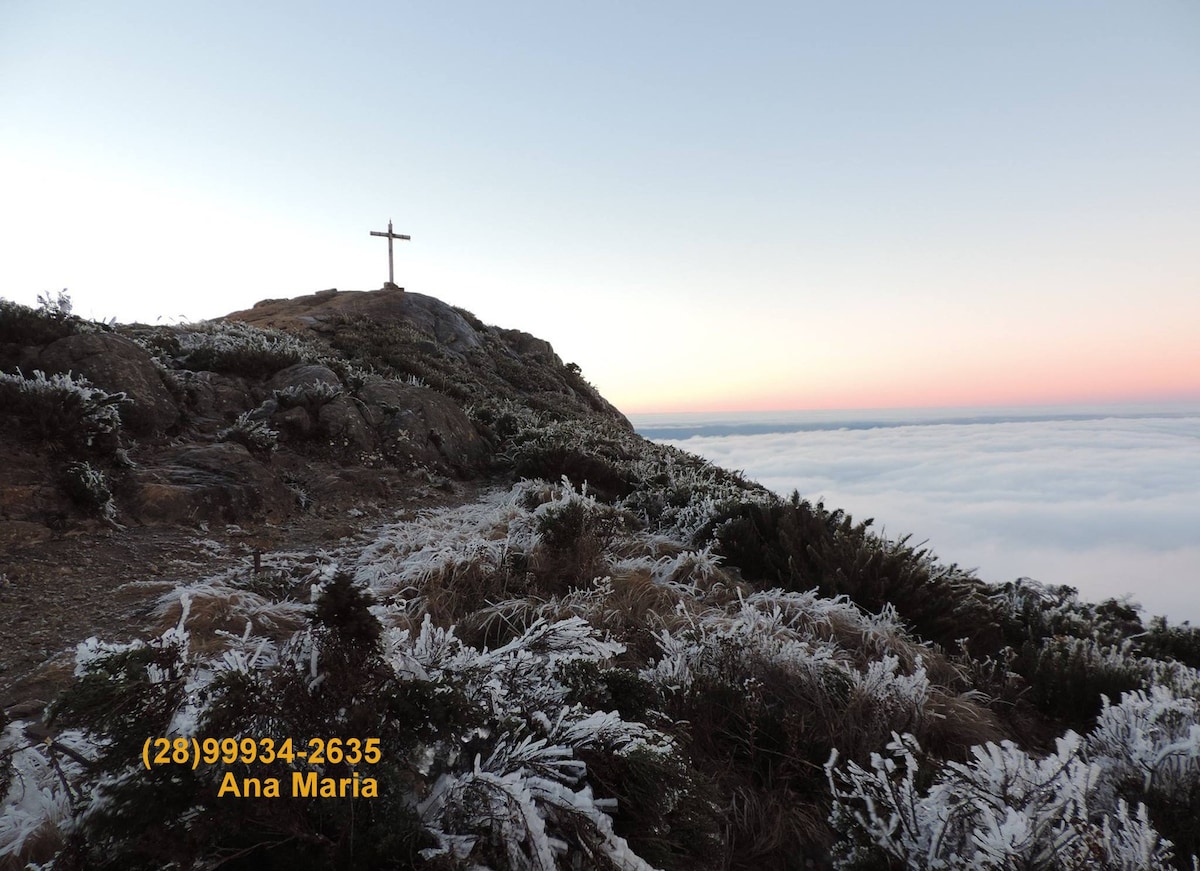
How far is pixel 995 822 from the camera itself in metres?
1.63

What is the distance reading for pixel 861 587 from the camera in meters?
4.45

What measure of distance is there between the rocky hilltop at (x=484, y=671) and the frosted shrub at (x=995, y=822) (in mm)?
11

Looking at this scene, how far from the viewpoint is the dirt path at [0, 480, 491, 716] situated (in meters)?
2.58

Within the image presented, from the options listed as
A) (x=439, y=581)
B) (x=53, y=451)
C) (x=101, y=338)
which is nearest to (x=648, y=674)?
(x=439, y=581)

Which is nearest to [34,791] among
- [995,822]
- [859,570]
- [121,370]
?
[995,822]

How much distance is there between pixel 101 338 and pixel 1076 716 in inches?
350

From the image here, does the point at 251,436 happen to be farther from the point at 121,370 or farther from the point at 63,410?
the point at 63,410

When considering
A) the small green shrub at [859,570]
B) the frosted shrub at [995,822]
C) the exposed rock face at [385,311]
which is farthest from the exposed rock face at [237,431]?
the frosted shrub at [995,822]

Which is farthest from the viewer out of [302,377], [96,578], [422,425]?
[422,425]

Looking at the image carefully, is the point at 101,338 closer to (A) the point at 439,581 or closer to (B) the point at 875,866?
(A) the point at 439,581

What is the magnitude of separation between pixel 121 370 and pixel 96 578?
3.10 meters

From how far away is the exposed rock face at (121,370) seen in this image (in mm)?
5336

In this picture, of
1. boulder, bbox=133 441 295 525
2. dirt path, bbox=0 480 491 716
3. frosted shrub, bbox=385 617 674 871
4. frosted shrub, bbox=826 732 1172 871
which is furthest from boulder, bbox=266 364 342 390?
frosted shrub, bbox=826 732 1172 871

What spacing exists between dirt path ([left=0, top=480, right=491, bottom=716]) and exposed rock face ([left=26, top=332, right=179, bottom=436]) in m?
1.82
